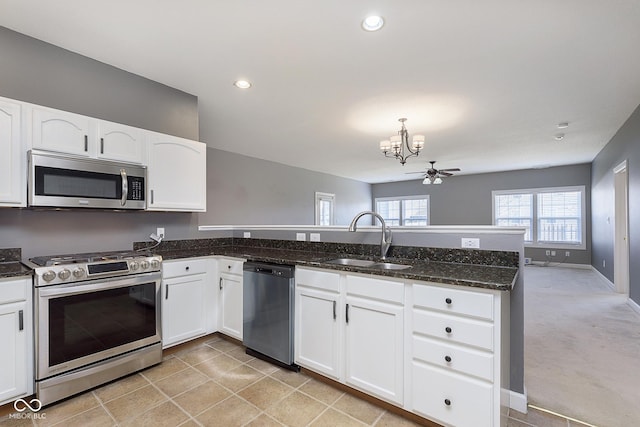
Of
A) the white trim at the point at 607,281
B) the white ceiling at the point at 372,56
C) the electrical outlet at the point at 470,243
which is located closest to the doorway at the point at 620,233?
the white trim at the point at 607,281

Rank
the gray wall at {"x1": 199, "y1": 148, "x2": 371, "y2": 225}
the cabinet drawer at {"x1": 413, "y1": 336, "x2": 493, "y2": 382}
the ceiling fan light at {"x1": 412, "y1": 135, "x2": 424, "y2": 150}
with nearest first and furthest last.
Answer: the cabinet drawer at {"x1": 413, "y1": 336, "x2": 493, "y2": 382} < the ceiling fan light at {"x1": 412, "y1": 135, "x2": 424, "y2": 150} < the gray wall at {"x1": 199, "y1": 148, "x2": 371, "y2": 225}

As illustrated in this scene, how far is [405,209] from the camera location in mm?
9992

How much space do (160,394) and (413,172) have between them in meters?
7.59

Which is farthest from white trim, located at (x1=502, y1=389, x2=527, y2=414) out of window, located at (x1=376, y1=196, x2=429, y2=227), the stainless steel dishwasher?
window, located at (x1=376, y1=196, x2=429, y2=227)

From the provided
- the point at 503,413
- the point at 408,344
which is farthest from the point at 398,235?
the point at 503,413

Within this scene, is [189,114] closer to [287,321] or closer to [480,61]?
[287,321]

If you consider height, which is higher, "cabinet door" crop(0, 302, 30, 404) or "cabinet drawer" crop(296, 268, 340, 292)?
"cabinet drawer" crop(296, 268, 340, 292)

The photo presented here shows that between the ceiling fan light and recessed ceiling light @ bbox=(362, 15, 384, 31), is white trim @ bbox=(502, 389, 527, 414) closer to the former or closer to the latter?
recessed ceiling light @ bbox=(362, 15, 384, 31)

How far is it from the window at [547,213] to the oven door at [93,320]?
8.05 m

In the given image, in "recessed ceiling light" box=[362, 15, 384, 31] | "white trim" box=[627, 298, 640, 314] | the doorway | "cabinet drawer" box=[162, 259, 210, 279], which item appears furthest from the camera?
the doorway

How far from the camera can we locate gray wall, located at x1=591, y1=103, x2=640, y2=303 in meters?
3.86

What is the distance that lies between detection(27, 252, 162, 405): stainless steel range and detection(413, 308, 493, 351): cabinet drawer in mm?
2063

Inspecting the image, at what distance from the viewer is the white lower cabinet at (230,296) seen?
2781mm

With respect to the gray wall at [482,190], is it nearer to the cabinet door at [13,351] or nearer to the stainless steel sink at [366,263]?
the stainless steel sink at [366,263]
